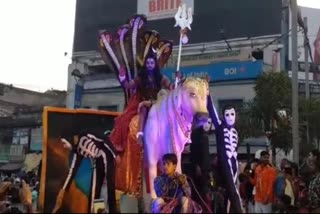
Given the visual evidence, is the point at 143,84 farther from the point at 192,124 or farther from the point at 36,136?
the point at 36,136

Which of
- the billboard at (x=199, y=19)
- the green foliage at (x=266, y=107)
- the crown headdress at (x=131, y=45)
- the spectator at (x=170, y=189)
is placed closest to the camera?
the spectator at (x=170, y=189)

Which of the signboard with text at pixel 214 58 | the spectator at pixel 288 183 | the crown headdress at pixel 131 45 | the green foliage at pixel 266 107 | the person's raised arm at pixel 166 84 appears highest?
the signboard with text at pixel 214 58

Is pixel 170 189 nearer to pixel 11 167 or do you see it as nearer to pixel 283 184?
pixel 283 184

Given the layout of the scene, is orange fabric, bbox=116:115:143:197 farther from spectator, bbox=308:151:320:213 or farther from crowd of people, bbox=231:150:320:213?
spectator, bbox=308:151:320:213

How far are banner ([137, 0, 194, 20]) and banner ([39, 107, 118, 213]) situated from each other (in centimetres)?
2761

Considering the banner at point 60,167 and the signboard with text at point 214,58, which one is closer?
the banner at point 60,167

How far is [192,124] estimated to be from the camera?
323 inches

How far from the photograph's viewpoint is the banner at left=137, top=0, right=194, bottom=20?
3591cm

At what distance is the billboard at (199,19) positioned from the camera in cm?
3198

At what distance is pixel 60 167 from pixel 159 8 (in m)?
29.0

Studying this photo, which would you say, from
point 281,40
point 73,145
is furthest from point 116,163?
point 281,40

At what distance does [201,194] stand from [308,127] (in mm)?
12628

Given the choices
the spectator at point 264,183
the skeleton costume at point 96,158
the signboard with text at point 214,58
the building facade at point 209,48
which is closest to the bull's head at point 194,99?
the skeleton costume at point 96,158

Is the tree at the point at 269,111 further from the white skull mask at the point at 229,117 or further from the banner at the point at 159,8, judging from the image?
the banner at the point at 159,8
